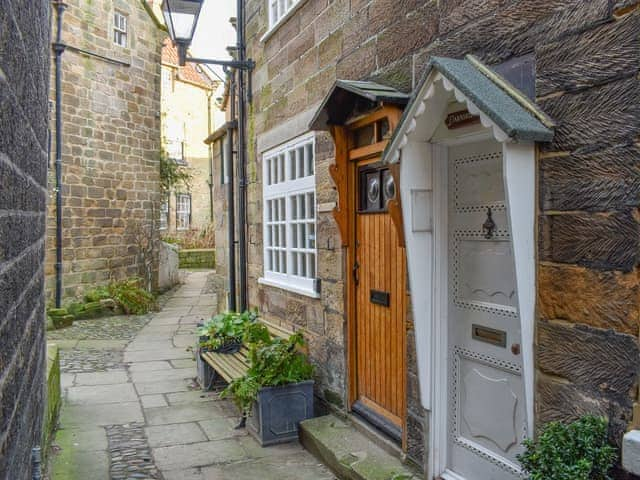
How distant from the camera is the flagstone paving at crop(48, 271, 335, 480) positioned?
4590 mm

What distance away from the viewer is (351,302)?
195 inches

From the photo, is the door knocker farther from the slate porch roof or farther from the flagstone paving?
the flagstone paving

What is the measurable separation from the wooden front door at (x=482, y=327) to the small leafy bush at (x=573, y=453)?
630 millimetres

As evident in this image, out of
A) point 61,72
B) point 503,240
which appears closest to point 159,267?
point 61,72

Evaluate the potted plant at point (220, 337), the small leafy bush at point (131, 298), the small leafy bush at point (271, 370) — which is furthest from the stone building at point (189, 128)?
the small leafy bush at point (271, 370)

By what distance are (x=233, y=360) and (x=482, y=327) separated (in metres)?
3.49

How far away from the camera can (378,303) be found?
452 cm

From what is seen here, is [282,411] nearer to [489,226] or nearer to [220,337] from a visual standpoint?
[220,337]

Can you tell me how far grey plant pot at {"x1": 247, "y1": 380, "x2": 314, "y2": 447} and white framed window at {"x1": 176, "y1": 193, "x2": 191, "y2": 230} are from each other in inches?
857

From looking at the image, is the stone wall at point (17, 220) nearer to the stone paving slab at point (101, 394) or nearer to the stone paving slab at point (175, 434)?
the stone paving slab at point (175, 434)

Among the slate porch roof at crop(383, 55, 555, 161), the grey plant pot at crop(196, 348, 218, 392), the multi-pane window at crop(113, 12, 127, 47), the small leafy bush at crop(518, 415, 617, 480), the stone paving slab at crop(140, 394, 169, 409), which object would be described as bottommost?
the stone paving slab at crop(140, 394, 169, 409)

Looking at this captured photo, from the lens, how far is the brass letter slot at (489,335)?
3.26 meters

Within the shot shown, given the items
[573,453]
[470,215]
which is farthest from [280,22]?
[573,453]

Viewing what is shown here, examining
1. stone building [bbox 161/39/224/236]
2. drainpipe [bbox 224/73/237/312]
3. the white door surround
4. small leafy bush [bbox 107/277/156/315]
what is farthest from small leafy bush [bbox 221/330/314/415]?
stone building [bbox 161/39/224/236]
